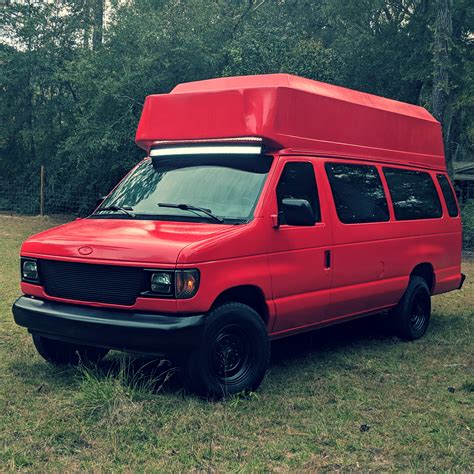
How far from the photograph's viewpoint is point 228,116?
6.20 meters

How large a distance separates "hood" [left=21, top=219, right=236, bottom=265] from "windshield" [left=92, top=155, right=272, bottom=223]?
7.7 inches

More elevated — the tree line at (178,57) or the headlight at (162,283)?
the tree line at (178,57)

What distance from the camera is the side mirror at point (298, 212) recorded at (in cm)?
571

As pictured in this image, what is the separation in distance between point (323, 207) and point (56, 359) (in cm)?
275

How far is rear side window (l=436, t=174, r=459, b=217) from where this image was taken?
884 centimetres

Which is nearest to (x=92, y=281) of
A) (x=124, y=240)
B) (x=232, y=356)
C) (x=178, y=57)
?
(x=124, y=240)

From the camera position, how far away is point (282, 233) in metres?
5.89

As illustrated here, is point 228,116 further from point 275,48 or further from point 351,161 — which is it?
Answer: point 275,48

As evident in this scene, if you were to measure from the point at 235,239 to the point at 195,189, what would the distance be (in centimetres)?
86

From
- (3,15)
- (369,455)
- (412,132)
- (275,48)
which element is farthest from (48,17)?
(369,455)

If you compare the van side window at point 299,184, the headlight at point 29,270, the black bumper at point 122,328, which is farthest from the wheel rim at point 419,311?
the headlight at point 29,270

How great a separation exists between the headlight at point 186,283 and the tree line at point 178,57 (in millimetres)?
15642

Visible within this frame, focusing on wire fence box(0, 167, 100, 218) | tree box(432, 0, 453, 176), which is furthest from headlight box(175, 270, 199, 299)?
wire fence box(0, 167, 100, 218)

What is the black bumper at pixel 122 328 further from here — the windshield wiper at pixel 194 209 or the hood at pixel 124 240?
the windshield wiper at pixel 194 209
